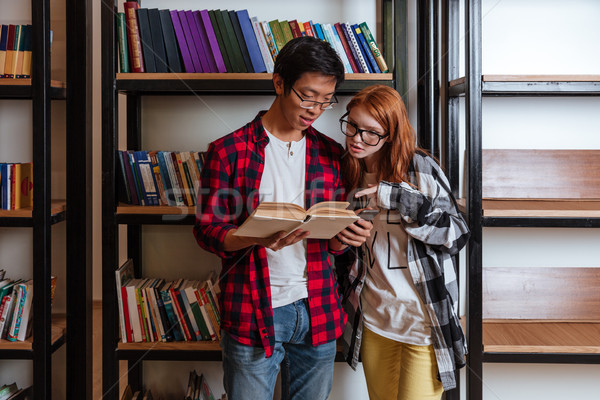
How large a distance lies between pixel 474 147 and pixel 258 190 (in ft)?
2.47

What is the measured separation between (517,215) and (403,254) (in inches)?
19.7

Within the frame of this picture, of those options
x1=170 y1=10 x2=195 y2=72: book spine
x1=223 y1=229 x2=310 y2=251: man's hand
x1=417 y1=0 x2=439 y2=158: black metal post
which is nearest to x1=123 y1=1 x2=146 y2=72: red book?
x1=170 y1=10 x2=195 y2=72: book spine

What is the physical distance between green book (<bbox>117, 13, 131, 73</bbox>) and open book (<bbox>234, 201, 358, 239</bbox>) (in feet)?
3.00

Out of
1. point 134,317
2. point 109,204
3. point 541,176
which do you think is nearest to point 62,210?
point 109,204

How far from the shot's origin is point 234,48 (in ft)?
5.82

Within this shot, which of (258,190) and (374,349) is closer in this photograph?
(258,190)

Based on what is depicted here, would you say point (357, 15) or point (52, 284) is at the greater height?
point (357, 15)

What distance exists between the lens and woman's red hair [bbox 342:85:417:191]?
142 cm

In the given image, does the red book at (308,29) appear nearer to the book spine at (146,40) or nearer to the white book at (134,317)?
the book spine at (146,40)

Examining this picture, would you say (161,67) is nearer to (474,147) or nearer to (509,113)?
(474,147)

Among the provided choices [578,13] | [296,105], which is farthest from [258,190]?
[578,13]

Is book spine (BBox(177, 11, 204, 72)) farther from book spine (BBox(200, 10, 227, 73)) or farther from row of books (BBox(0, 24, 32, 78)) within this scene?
row of books (BBox(0, 24, 32, 78))

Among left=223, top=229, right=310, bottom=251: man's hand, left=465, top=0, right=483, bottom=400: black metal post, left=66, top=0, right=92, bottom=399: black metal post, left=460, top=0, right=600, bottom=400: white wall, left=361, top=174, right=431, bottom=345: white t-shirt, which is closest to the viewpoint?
left=223, top=229, right=310, bottom=251: man's hand

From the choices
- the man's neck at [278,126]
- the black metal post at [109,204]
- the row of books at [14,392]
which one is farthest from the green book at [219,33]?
the row of books at [14,392]
